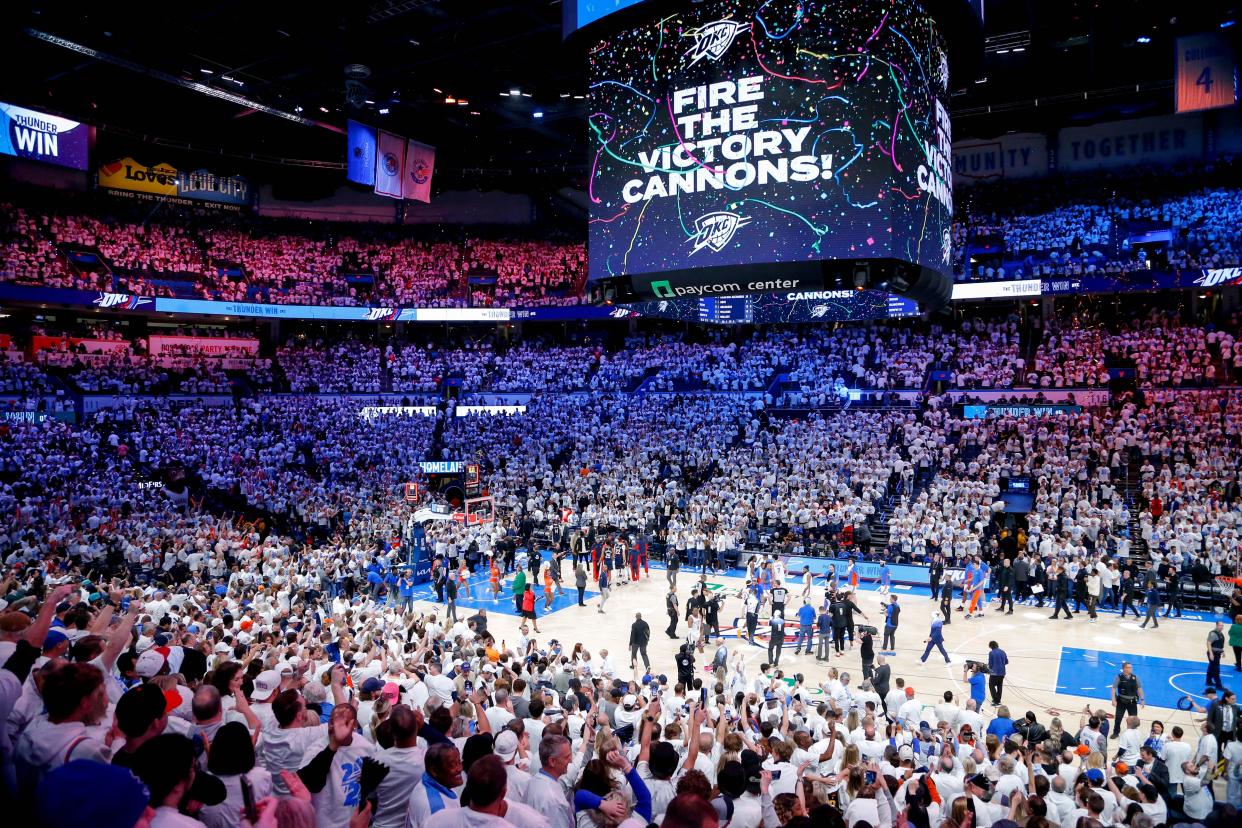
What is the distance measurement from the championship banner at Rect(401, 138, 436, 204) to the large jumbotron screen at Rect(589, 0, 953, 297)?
61.9 ft

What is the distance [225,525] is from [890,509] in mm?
20444

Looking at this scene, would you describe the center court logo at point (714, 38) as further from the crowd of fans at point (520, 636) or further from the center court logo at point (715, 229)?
the crowd of fans at point (520, 636)

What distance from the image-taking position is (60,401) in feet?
106

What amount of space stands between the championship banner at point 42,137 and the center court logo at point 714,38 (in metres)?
29.2

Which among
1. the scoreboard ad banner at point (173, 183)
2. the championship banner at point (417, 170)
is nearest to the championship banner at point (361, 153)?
the championship banner at point (417, 170)

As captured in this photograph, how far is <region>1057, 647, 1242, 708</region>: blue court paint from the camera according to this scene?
48.5 ft

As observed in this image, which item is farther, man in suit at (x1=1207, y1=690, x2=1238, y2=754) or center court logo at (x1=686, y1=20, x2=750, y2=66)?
Answer: man in suit at (x1=1207, y1=690, x2=1238, y2=754)

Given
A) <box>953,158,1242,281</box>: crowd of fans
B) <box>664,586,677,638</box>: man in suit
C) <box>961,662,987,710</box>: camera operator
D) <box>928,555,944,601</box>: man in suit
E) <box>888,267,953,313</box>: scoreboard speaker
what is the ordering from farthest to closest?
<box>953,158,1242,281</box>: crowd of fans → <box>928,555,944,601</box>: man in suit → <box>664,586,677,638</box>: man in suit → <box>961,662,987,710</box>: camera operator → <box>888,267,953,313</box>: scoreboard speaker

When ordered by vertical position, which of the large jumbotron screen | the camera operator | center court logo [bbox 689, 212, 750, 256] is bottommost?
the camera operator

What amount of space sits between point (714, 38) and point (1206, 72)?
62.4ft

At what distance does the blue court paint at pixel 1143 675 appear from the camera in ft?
48.5

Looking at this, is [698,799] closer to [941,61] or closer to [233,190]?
[941,61]

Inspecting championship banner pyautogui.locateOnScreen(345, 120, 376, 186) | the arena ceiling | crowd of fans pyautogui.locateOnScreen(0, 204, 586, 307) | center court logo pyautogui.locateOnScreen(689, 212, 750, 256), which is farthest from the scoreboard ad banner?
center court logo pyautogui.locateOnScreen(689, 212, 750, 256)

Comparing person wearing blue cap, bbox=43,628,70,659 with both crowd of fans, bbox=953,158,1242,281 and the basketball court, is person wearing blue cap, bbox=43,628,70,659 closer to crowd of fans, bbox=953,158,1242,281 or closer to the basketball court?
the basketball court
